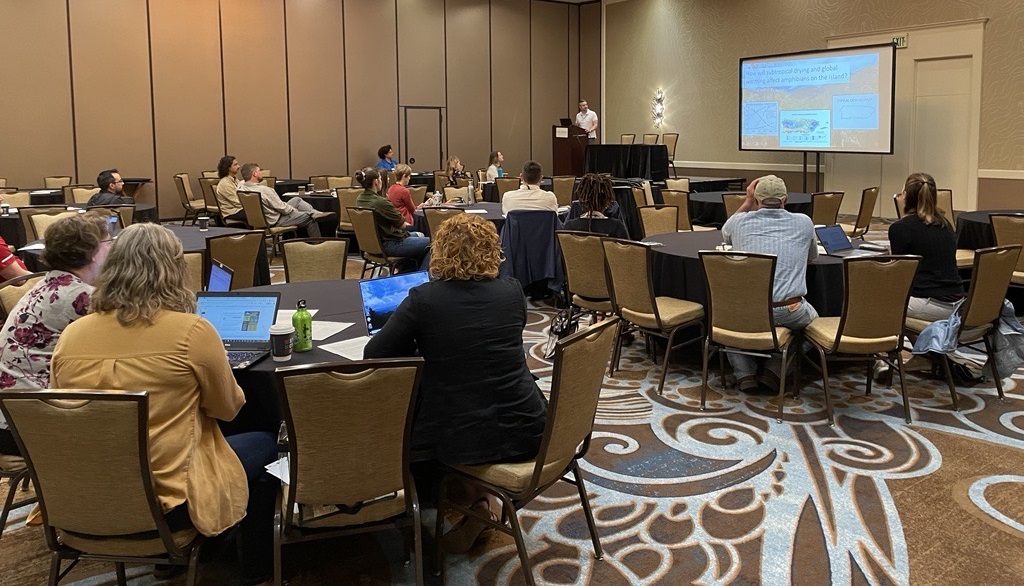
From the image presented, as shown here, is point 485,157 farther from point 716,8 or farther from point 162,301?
point 162,301

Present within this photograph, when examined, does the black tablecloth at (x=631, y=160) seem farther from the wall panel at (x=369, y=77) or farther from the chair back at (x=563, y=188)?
the wall panel at (x=369, y=77)

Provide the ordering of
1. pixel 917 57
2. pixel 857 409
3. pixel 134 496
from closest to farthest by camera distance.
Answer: pixel 134 496, pixel 857 409, pixel 917 57

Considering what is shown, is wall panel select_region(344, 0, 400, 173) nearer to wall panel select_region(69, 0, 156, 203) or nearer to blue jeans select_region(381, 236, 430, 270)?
wall panel select_region(69, 0, 156, 203)

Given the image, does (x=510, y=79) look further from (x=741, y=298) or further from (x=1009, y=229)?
(x=741, y=298)

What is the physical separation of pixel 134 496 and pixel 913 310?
4.33 m

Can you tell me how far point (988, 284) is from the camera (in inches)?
183

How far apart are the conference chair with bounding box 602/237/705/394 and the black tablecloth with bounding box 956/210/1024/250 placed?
326 cm

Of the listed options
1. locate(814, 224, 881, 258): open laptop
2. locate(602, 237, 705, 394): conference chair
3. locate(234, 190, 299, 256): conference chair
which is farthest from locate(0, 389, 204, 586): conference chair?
locate(234, 190, 299, 256): conference chair

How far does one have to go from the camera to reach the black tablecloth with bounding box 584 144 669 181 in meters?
13.8

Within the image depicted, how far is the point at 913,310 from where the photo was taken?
4969 millimetres

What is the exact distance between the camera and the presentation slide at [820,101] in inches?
494

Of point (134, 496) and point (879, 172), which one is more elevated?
point (879, 172)

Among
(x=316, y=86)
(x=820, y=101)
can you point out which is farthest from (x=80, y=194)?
(x=820, y=101)

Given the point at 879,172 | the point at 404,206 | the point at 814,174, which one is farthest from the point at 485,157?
the point at 404,206
